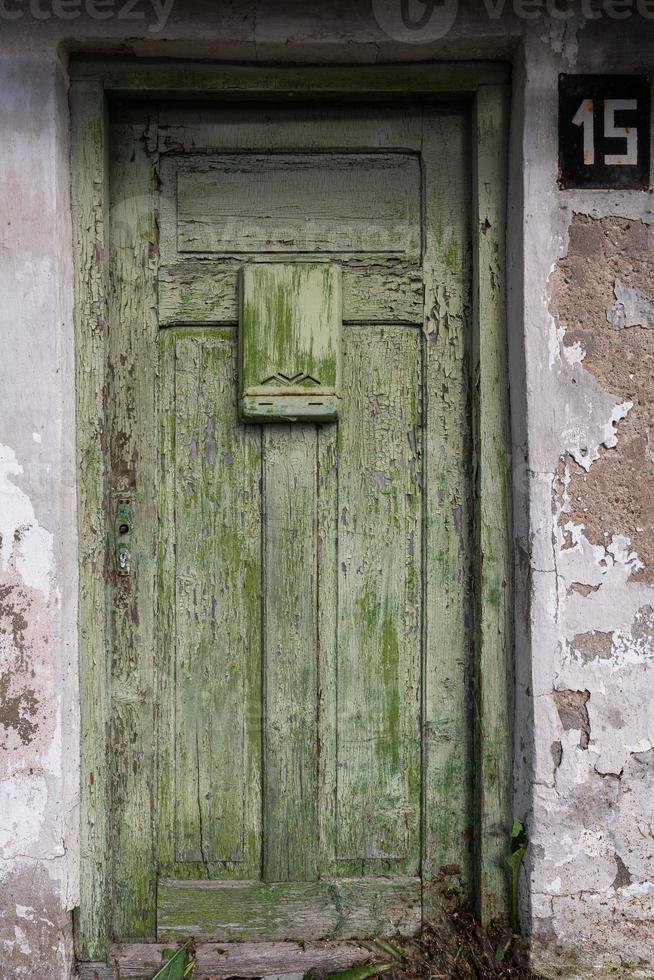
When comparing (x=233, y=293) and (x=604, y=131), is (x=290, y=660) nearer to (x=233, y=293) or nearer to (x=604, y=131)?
(x=233, y=293)

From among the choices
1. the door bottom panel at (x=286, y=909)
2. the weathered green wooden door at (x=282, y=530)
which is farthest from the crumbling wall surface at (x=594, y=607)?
the door bottom panel at (x=286, y=909)

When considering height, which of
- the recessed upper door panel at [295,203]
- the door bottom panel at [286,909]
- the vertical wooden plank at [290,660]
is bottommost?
the door bottom panel at [286,909]

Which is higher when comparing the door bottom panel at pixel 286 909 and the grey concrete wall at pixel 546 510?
the grey concrete wall at pixel 546 510

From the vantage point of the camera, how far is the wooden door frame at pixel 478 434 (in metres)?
1.96

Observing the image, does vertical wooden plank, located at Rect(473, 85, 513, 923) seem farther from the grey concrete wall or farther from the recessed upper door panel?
the recessed upper door panel

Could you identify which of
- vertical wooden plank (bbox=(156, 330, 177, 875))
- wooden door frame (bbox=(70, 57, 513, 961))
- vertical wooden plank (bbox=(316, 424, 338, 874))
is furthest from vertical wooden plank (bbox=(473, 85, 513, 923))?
vertical wooden plank (bbox=(156, 330, 177, 875))

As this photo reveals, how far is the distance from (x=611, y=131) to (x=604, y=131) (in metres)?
0.02

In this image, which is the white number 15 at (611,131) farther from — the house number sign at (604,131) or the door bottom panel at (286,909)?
the door bottom panel at (286,909)

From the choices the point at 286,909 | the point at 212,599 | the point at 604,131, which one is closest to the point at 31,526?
the point at 212,599

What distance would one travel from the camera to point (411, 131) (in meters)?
2.03

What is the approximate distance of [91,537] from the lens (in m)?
1.98

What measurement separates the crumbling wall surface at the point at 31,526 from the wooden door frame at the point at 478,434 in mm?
106

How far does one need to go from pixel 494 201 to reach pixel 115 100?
3.34 ft

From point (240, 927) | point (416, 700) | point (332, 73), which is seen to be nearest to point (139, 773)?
point (240, 927)
